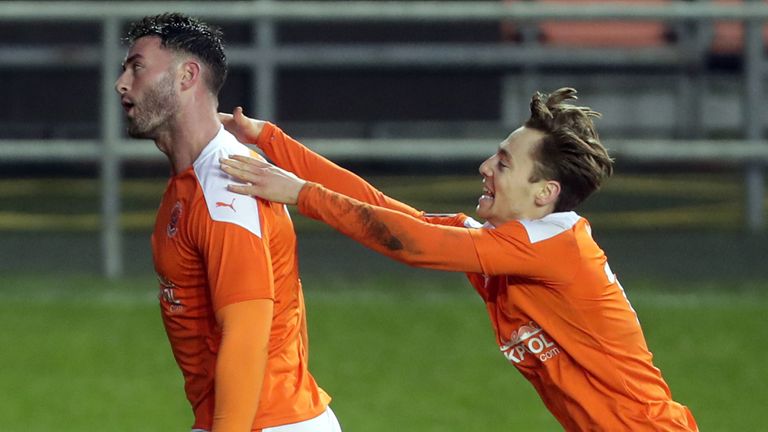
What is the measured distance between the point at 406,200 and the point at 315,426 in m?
9.32

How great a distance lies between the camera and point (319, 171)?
4.33 meters

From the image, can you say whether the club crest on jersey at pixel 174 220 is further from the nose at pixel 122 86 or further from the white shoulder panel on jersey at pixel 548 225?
the white shoulder panel on jersey at pixel 548 225

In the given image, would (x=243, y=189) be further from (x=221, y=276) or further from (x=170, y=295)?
(x=170, y=295)

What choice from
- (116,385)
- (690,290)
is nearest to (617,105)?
(690,290)

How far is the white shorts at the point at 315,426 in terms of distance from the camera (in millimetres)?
3629

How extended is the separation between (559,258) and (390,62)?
7.87 meters

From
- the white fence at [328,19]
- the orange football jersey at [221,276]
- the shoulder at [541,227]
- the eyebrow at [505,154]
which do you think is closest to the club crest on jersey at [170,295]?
the orange football jersey at [221,276]

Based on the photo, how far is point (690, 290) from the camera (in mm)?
9133

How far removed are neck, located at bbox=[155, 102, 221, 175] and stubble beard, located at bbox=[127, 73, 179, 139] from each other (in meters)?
0.03

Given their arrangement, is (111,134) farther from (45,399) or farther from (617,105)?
(617,105)

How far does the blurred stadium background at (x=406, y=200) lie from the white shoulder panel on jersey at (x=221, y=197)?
2.86 metres

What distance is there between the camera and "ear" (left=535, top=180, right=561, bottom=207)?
3945mm

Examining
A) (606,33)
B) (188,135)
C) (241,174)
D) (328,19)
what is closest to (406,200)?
(606,33)

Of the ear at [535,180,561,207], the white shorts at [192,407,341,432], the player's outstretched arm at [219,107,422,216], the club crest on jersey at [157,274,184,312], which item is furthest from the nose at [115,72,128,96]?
the ear at [535,180,561,207]
